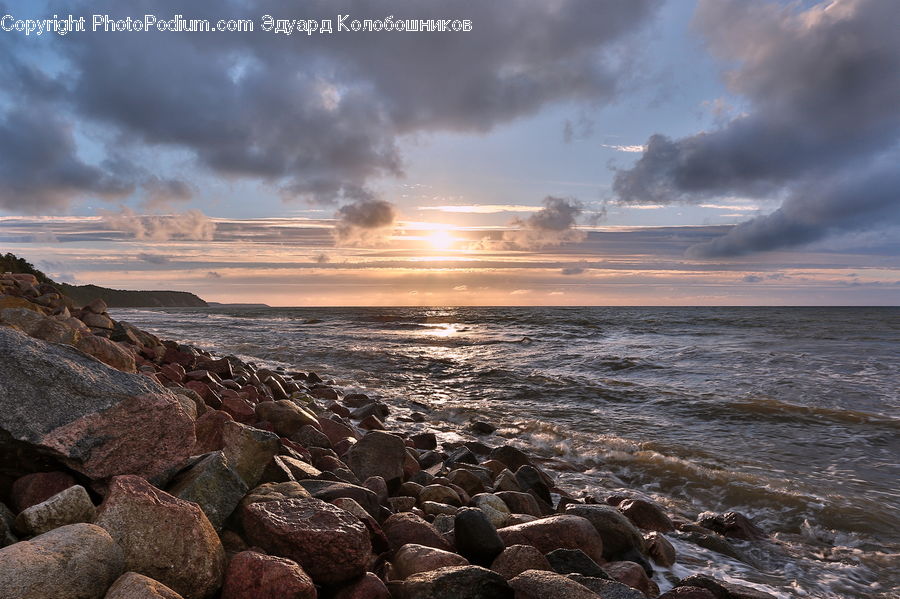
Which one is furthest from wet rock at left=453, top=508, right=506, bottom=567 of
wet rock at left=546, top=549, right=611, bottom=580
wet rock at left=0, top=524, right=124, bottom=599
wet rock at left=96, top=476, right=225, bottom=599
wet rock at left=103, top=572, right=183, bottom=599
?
wet rock at left=0, top=524, right=124, bottom=599

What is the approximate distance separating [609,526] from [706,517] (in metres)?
2.02

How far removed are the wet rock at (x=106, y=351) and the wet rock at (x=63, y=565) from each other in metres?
4.36

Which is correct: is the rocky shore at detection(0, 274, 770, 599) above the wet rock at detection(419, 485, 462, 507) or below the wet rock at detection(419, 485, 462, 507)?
above

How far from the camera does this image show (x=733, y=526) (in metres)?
6.02

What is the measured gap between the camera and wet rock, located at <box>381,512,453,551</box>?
4074 millimetres

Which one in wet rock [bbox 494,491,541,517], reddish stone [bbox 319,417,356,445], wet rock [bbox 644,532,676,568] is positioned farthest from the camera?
reddish stone [bbox 319,417,356,445]

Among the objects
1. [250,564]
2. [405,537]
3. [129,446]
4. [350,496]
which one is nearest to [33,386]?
[129,446]

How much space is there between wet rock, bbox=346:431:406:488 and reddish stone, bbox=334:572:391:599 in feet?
9.61

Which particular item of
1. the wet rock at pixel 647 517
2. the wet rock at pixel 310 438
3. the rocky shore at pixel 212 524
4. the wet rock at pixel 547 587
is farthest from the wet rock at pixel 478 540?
the wet rock at pixel 310 438

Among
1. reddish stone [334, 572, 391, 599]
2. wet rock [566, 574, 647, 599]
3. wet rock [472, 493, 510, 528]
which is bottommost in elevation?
wet rock [472, 493, 510, 528]

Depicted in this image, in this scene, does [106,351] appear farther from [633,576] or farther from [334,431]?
[633,576]

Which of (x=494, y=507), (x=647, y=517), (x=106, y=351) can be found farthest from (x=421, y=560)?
(x=106, y=351)

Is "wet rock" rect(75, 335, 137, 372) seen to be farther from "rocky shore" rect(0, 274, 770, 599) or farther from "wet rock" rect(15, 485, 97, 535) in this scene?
"wet rock" rect(15, 485, 97, 535)

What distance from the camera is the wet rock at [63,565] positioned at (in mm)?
2205
